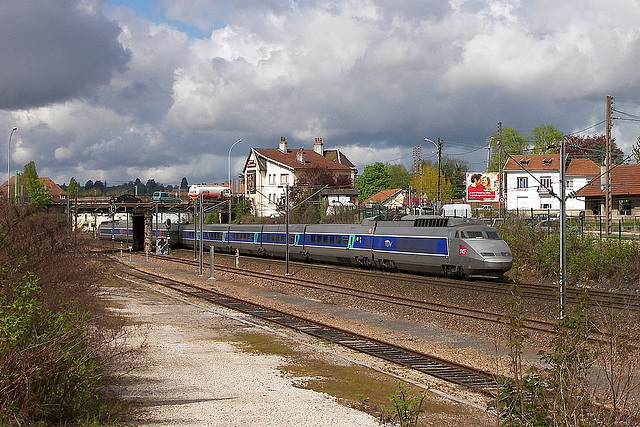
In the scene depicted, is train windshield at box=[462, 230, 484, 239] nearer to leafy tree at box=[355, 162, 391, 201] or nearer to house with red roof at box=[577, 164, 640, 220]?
house with red roof at box=[577, 164, 640, 220]

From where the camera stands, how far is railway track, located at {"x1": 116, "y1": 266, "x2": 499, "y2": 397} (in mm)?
13852

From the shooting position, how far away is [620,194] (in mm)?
52625

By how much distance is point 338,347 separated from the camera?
57.7 feet

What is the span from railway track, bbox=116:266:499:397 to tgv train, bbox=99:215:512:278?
420 inches

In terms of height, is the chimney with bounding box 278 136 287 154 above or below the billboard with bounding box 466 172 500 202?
above

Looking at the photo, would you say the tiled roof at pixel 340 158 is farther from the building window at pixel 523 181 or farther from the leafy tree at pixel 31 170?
the leafy tree at pixel 31 170

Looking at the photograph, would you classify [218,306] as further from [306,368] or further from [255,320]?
[306,368]

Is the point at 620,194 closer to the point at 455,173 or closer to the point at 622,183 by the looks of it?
the point at 622,183

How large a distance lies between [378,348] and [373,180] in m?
127

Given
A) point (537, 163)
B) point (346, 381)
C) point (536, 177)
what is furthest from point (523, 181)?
point (346, 381)

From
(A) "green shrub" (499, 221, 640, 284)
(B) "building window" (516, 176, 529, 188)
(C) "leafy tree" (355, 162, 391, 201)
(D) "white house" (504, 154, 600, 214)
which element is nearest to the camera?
(A) "green shrub" (499, 221, 640, 284)

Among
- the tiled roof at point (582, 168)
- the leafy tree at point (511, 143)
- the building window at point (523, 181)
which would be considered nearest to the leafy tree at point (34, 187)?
the building window at point (523, 181)

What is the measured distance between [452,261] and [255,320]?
13198mm

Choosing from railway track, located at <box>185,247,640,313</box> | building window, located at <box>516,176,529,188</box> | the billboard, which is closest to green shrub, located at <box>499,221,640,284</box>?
railway track, located at <box>185,247,640,313</box>
